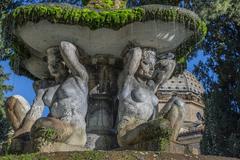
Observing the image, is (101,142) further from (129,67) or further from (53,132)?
(53,132)

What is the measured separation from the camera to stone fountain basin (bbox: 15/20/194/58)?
757cm

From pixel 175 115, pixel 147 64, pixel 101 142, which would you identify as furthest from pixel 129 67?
pixel 175 115

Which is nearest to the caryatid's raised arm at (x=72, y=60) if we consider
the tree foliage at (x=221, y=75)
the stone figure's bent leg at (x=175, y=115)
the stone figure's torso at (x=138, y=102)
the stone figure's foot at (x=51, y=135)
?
the stone figure's torso at (x=138, y=102)

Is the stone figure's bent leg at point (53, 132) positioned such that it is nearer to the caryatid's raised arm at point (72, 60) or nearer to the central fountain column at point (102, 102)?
the central fountain column at point (102, 102)

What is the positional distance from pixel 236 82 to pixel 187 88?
1129 inches

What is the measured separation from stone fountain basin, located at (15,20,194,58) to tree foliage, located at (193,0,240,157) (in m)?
8.34

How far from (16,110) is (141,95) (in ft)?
5.25

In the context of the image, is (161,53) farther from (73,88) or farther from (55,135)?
(55,135)

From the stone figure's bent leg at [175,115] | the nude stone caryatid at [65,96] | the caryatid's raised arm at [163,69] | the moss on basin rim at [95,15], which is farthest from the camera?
the caryatid's raised arm at [163,69]

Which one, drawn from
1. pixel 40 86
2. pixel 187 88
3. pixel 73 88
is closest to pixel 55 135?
pixel 73 88

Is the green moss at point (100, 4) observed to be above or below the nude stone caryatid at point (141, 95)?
above

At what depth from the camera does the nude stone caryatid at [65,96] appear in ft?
23.0

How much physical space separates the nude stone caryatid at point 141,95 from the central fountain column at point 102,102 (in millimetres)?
258

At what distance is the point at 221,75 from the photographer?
17625mm
